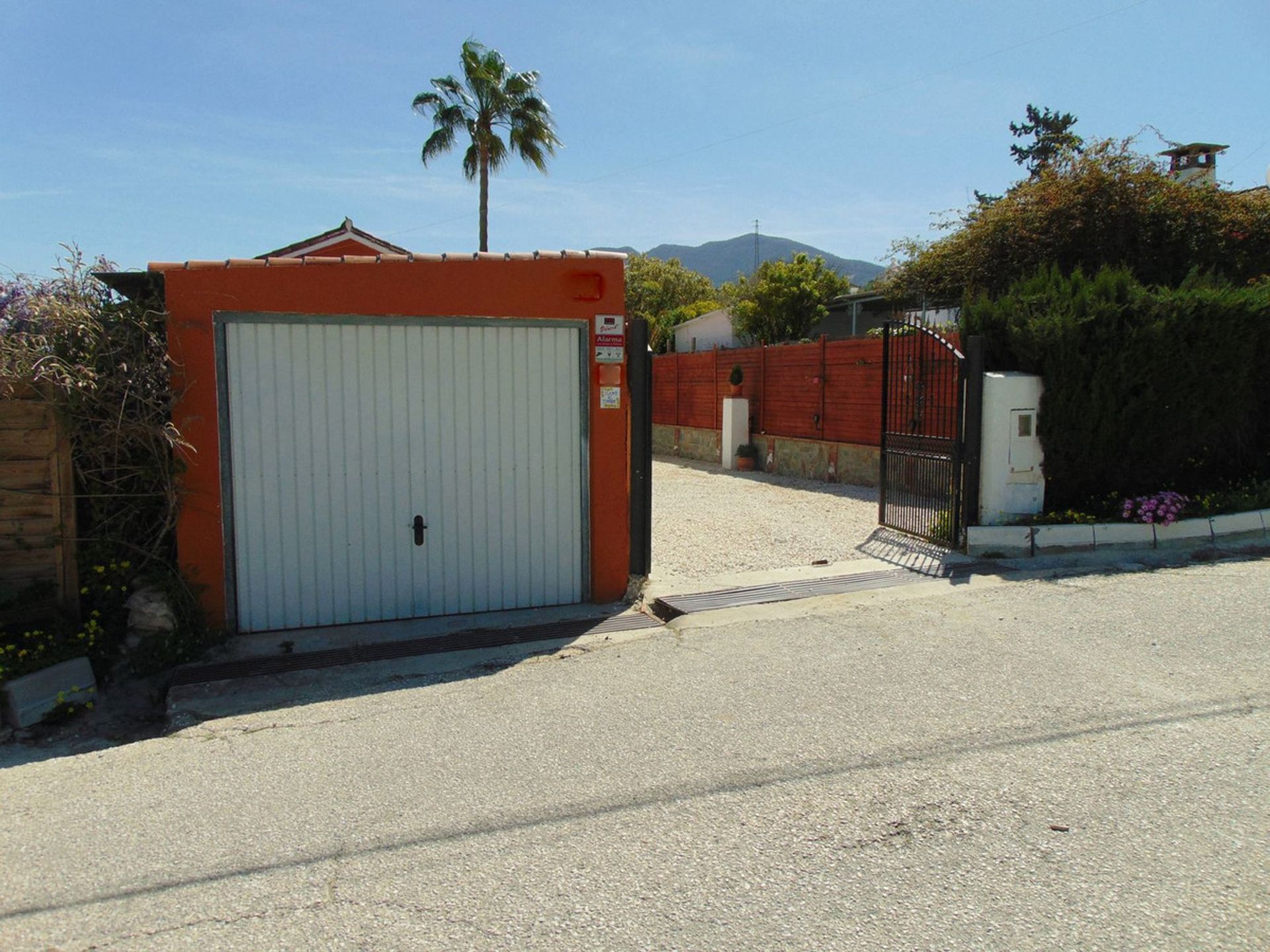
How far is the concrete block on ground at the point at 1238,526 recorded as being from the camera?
29.4 ft

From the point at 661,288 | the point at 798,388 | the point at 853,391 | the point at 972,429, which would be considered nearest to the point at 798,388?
the point at 798,388

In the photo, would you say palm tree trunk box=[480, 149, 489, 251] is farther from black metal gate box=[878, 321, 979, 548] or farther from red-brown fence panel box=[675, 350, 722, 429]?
black metal gate box=[878, 321, 979, 548]

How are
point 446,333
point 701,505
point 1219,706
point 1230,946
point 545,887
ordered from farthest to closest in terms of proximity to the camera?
point 701,505 → point 446,333 → point 1219,706 → point 545,887 → point 1230,946

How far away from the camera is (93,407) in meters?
5.89

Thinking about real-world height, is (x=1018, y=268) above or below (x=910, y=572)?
above

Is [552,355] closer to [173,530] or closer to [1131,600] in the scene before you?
[173,530]

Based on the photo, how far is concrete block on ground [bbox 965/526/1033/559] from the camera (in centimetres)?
852

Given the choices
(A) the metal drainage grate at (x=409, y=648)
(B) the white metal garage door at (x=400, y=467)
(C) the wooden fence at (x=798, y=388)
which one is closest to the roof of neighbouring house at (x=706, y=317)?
(C) the wooden fence at (x=798, y=388)

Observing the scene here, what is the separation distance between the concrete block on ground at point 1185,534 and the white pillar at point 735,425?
9.66m

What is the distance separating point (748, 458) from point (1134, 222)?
25.2 feet

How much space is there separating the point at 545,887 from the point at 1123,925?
1892 millimetres

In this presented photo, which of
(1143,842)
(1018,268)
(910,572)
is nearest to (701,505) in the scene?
(910,572)

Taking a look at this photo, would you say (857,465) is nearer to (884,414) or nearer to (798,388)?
(798,388)

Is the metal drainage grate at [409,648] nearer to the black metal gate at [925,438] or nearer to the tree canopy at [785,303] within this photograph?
the black metal gate at [925,438]
